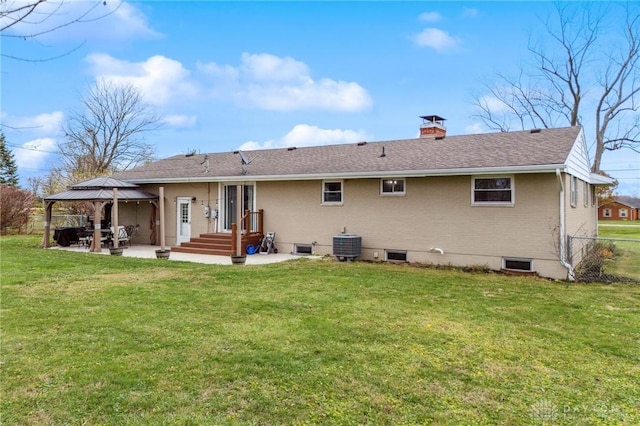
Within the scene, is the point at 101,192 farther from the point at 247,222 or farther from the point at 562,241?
the point at 562,241

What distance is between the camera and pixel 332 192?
41.5ft

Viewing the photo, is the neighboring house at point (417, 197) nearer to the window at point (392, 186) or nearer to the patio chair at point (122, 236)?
the window at point (392, 186)

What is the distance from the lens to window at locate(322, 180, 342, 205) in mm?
12555

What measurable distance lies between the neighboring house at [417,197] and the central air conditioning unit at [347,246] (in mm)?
516

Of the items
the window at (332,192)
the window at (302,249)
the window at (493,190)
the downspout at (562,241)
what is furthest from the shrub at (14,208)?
the downspout at (562,241)

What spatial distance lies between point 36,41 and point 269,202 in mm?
10936

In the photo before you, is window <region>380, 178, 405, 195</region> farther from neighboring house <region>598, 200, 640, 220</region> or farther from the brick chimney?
neighboring house <region>598, 200, 640, 220</region>

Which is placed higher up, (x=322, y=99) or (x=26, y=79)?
(x=322, y=99)

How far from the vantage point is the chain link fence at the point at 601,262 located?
933 centimetres

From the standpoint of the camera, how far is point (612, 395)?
3549 millimetres

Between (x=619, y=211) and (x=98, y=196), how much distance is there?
215 feet

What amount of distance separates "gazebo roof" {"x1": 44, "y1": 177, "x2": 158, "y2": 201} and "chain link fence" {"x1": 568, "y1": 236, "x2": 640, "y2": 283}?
541 inches

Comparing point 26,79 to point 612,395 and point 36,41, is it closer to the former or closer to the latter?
point 36,41

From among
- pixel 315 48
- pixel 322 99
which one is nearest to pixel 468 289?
pixel 315 48
